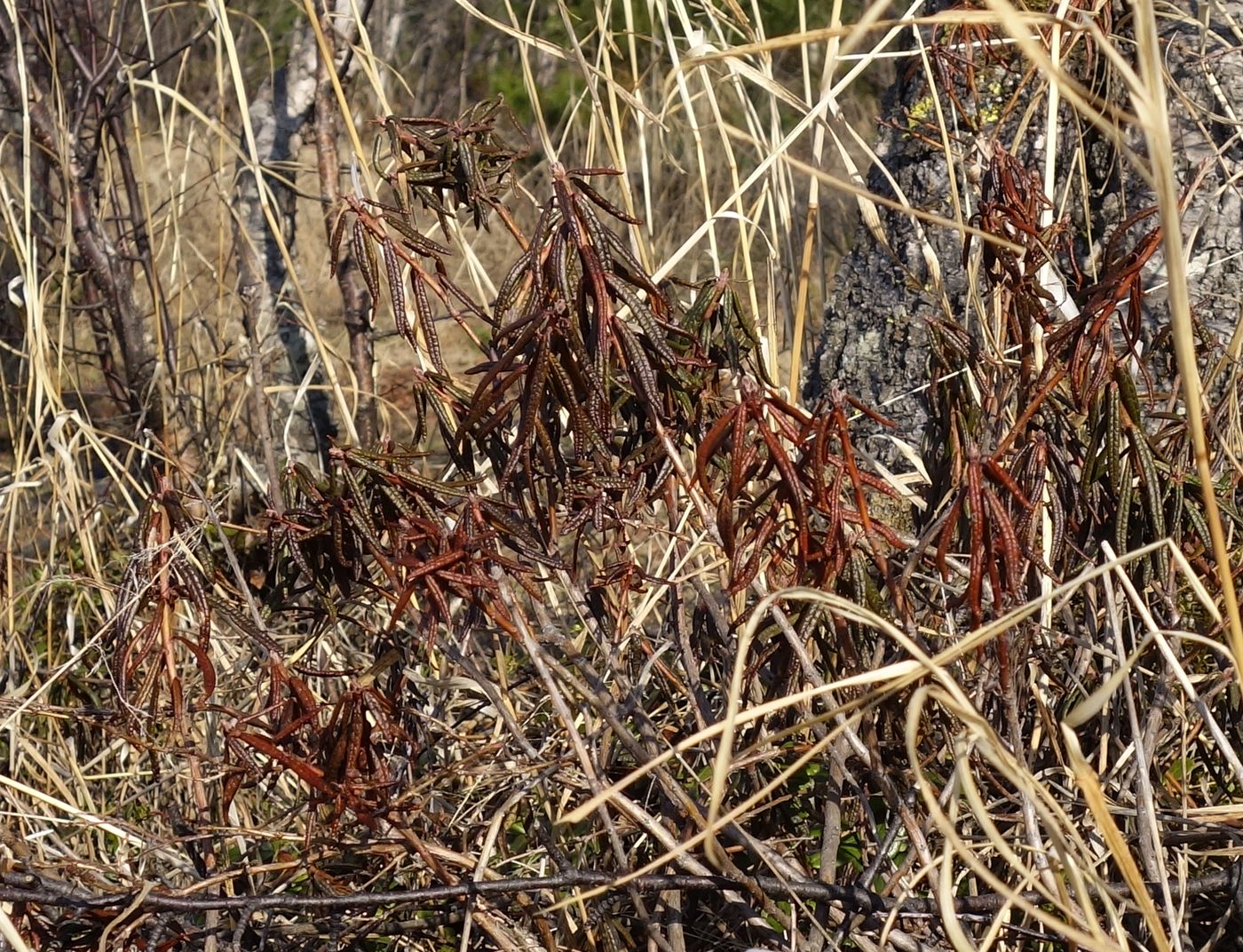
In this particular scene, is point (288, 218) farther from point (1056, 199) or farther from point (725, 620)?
point (725, 620)

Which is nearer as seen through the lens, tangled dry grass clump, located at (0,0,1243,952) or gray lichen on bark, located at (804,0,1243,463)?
tangled dry grass clump, located at (0,0,1243,952)

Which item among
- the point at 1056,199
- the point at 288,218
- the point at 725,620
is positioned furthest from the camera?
the point at 288,218

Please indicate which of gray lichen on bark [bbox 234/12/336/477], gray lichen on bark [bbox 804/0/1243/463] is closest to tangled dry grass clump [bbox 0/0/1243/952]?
gray lichen on bark [bbox 804/0/1243/463]

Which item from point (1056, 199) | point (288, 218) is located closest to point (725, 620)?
point (1056, 199)

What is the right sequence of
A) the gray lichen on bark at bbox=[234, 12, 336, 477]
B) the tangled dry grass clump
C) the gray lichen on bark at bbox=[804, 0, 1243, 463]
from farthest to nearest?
the gray lichen on bark at bbox=[234, 12, 336, 477]
the gray lichen on bark at bbox=[804, 0, 1243, 463]
the tangled dry grass clump

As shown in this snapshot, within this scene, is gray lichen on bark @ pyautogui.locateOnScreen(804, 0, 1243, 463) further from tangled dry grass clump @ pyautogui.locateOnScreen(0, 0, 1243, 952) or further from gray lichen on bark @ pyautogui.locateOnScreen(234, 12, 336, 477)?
gray lichen on bark @ pyautogui.locateOnScreen(234, 12, 336, 477)

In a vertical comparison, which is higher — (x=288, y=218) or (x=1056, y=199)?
(x=1056, y=199)

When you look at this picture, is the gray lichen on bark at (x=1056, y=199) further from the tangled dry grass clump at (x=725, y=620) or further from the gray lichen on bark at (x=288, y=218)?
the gray lichen on bark at (x=288, y=218)

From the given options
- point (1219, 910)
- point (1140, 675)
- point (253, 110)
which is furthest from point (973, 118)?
point (253, 110)

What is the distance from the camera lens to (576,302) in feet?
2.77

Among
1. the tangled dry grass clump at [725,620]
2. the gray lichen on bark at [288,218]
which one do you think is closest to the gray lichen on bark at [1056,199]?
the tangled dry grass clump at [725,620]

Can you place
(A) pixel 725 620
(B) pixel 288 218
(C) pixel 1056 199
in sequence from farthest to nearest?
(B) pixel 288 218, (C) pixel 1056 199, (A) pixel 725 620

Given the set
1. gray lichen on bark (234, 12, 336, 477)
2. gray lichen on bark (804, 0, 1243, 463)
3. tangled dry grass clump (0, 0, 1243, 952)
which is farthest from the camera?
gray lichen on bark (234, 12, 336, 477)

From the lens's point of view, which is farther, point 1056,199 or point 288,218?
point 288,218
